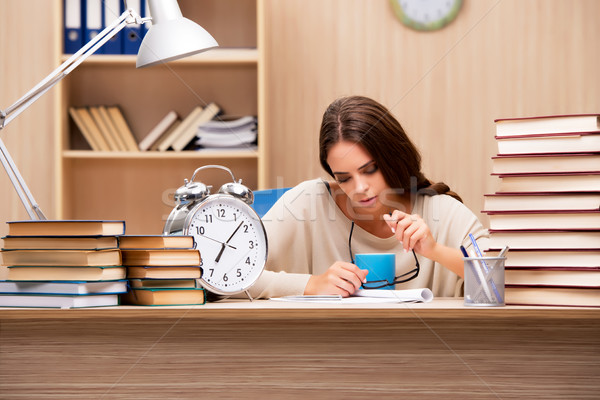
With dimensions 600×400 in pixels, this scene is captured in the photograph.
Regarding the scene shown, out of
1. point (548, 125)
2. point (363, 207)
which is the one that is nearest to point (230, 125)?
point (363, 207)

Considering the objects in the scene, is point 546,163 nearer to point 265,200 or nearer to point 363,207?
point 363,207

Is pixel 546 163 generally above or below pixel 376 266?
above

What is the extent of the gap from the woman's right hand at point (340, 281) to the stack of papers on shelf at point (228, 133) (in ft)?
5.70

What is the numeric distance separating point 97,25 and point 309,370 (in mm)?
2471

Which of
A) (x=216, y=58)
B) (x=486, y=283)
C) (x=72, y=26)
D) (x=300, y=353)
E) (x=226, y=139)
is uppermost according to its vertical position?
(x=72, y=26)

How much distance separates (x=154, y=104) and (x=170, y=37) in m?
1.96

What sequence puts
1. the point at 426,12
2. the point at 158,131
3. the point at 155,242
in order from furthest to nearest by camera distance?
1. the point at 426,12
2. the point at 158,131
3. the point at 155,242

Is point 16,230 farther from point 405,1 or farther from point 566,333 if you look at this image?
point 405,1

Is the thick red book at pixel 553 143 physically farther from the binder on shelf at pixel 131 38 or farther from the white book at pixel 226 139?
the binder on shelf at pixel 131 38

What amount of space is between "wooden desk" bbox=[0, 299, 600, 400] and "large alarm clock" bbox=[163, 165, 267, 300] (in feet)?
0.60

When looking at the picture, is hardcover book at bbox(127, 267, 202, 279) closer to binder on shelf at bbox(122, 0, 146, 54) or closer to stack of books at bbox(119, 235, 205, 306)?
stack of books at bbox(119, 235, 205, 306)

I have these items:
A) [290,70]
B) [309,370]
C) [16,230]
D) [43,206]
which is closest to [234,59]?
[290,70]

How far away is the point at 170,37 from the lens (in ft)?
4.39

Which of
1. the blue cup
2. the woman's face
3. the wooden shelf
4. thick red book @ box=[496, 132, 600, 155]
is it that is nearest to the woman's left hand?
the blue cup
